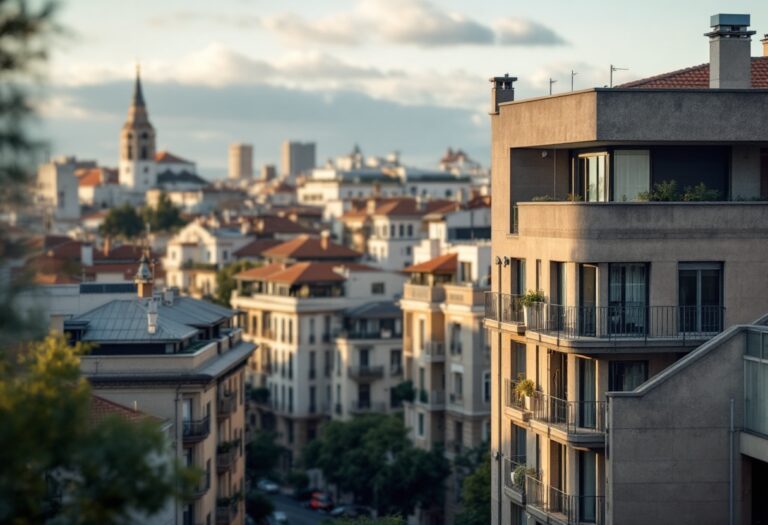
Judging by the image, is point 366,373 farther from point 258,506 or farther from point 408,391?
point 258,506

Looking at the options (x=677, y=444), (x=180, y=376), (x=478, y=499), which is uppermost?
(x=677, y=444)

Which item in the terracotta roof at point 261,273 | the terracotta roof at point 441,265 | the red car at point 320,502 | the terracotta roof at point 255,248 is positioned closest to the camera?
the terracotta roof at point 441,265

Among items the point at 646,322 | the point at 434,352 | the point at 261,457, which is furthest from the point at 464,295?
the point at 646,322

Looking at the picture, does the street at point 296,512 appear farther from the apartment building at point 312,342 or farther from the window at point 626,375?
the window at point 626,375

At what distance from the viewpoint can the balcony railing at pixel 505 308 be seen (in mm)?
39312

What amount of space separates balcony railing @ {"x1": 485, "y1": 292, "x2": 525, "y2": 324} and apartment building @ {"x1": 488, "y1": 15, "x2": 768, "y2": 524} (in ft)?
4.71

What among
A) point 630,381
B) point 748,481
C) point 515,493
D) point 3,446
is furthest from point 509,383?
point 3,446

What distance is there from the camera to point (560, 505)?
37.2 meters

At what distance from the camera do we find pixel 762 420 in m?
33.6

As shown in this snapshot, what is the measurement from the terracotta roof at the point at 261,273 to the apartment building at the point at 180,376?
49958 mm

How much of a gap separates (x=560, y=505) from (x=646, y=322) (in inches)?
178

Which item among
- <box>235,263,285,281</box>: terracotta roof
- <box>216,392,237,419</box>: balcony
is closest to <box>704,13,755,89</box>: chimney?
<box>216,392,237,419</box>: balcony

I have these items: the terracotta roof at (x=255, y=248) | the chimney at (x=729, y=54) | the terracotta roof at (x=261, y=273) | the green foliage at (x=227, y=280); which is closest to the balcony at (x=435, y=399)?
the terracotta roof at (x=261, y=273)

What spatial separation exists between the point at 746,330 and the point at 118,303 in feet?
115
